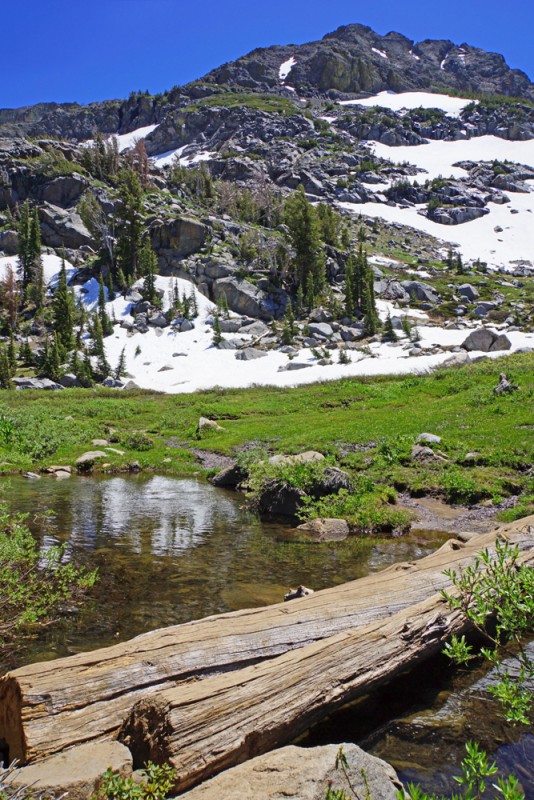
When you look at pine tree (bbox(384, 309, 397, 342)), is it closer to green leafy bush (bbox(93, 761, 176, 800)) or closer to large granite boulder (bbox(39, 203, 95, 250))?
large granite boulder (bbox(39, 203, 95, 250))

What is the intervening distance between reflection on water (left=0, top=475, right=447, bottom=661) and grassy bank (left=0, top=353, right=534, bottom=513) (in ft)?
19.2

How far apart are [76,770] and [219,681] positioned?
1.51 meters

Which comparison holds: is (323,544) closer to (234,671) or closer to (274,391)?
(234,671)

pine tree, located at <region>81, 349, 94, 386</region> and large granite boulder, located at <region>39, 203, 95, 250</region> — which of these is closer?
pine tree, located at <region>81, 349, 94, 386</region>

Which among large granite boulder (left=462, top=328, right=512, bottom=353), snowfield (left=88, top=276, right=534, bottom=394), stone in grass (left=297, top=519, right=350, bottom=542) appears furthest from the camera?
large granite boulder (left=462, top=328, right=512, bottom=353)

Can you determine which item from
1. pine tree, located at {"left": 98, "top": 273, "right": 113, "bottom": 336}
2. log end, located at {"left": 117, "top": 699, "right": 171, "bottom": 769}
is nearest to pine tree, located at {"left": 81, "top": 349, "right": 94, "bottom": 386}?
pine tree, located at {"left": 98, "top": 273, "right": 113, "bottom": 336}

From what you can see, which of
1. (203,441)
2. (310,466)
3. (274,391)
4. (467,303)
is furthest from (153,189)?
(310,466)

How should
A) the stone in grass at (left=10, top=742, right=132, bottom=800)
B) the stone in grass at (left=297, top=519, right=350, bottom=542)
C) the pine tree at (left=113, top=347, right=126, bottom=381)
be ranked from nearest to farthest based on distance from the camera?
the stone in grass at (left=10, top=742, right=132, bottom=800)
the stone in grass at (left=297, top=519, right=350, bottom=542)
the pine tree at (left=113, top=347, right=126, bottom=381)

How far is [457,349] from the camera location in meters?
63.7

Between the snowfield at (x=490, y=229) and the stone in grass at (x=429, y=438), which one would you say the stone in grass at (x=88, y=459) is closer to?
the stone in grass at (x=429, y=438)

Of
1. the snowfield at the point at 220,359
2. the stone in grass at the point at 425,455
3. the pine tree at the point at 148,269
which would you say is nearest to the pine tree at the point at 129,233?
the pine tree at the point at 148,269

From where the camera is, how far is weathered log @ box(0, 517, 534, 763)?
4.91m

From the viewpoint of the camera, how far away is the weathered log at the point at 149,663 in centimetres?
491

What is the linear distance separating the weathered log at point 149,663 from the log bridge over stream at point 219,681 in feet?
0.04
